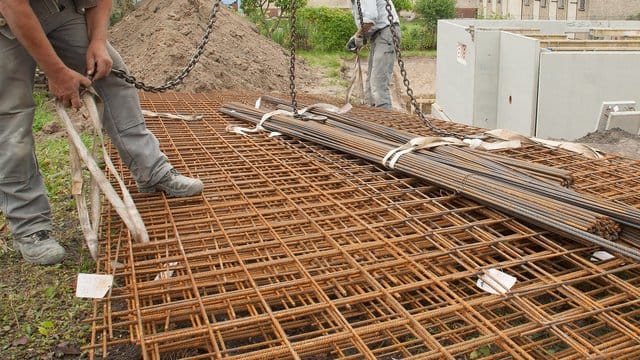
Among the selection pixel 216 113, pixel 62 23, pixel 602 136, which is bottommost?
pixel 602 136

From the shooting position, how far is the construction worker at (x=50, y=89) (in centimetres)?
230

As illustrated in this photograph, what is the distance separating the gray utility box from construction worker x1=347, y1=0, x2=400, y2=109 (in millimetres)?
1603

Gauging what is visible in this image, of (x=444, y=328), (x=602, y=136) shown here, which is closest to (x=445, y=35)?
(x=602, y=136)

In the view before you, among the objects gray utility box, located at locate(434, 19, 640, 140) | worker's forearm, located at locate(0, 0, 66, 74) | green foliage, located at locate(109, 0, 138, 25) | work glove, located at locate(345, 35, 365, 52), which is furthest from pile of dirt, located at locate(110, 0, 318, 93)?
worker's forearm, located at locate(0, 0, 66, 74)

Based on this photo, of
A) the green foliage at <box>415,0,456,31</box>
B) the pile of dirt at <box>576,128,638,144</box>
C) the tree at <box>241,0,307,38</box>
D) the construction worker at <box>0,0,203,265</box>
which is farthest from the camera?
the green foliage at <box>415,0,456,31</box>

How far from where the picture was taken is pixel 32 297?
7.48 ft

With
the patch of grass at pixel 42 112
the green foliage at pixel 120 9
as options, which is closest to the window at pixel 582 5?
the green foliage at pixel 120 9

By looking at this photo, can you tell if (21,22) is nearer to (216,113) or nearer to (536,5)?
(216,113)

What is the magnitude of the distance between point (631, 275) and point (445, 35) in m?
7.68

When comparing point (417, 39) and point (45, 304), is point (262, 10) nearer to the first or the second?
point (417, 39)

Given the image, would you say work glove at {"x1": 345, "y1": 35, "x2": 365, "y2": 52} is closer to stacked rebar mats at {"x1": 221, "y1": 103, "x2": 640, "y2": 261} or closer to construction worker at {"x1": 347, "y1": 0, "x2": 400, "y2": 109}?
construction worker at {"x1": 347, "y1": 0, "x2": 400, "y2": 109}

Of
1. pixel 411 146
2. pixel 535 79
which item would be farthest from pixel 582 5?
pixel 411 146

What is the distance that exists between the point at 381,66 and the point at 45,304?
183 inches

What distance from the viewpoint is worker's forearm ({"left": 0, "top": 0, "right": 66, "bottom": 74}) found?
84.7 inches
